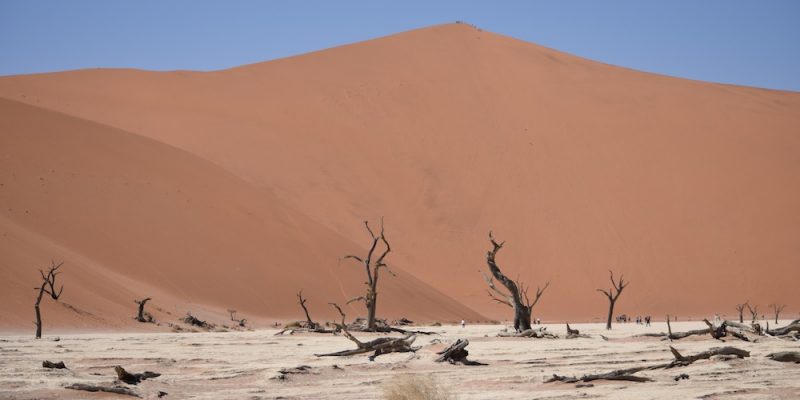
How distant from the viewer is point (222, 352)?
18.7 m

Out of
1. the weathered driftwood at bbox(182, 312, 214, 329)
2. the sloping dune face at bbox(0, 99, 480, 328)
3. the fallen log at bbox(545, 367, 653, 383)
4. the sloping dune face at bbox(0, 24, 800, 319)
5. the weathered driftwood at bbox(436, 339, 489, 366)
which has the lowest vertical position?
the fallen log at bbox(545, 367, 653, 383)

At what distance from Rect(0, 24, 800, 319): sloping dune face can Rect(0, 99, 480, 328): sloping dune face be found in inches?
17.3

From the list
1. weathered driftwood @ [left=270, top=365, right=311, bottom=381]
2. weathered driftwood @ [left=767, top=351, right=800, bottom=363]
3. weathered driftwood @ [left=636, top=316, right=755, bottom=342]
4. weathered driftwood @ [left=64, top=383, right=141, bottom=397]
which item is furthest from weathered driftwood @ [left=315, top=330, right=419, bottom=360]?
weathered driftwood @ [left=767, top=351, right=800, bottom=363]

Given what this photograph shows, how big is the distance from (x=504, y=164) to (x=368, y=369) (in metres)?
43.4

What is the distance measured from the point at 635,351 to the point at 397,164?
4019 centimetres

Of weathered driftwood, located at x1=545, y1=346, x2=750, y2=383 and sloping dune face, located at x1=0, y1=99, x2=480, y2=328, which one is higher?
sloping dune face, located at x1=0, y1=99, x2=480, y2=328

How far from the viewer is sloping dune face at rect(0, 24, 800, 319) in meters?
48.1

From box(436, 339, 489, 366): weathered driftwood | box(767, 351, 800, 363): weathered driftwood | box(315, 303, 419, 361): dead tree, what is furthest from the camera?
box(315, 303, 419, 361): dead tree

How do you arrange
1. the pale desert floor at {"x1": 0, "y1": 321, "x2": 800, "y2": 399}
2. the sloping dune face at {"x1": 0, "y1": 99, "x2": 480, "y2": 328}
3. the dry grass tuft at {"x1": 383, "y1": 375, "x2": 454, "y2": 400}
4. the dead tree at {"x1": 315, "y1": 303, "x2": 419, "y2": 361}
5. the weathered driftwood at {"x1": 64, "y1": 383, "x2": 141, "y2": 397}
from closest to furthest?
the dry grass tuft at {"x1": 383, "y1": 375, "x2": 454, "y2": 400}, the pale desert floor at {"x1": 0, "y1": 321, "x2": 800, "y2": 399}, the weathered driftwood at {"x1": 64, "y1": 383, "x2": 141, "y2": 397}, the dead tree at {"x1": 315, "y1": 303, "x2": 419, "y2": 361}, the sloping dune face at {"x1": 0, "y1": 99, "x2": 480, "y2": 328}

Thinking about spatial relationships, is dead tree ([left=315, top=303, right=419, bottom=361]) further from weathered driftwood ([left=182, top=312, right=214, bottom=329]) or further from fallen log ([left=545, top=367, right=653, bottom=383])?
weathered driftwood ([left=182, top=312, right=214, bottom=329])

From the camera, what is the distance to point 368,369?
14.7 metres

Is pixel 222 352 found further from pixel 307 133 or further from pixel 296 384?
pixel 307 133

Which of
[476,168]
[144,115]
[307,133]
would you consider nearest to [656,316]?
[476,168]

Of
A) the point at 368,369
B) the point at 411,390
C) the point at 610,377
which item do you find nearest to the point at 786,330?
the point at 610,377
